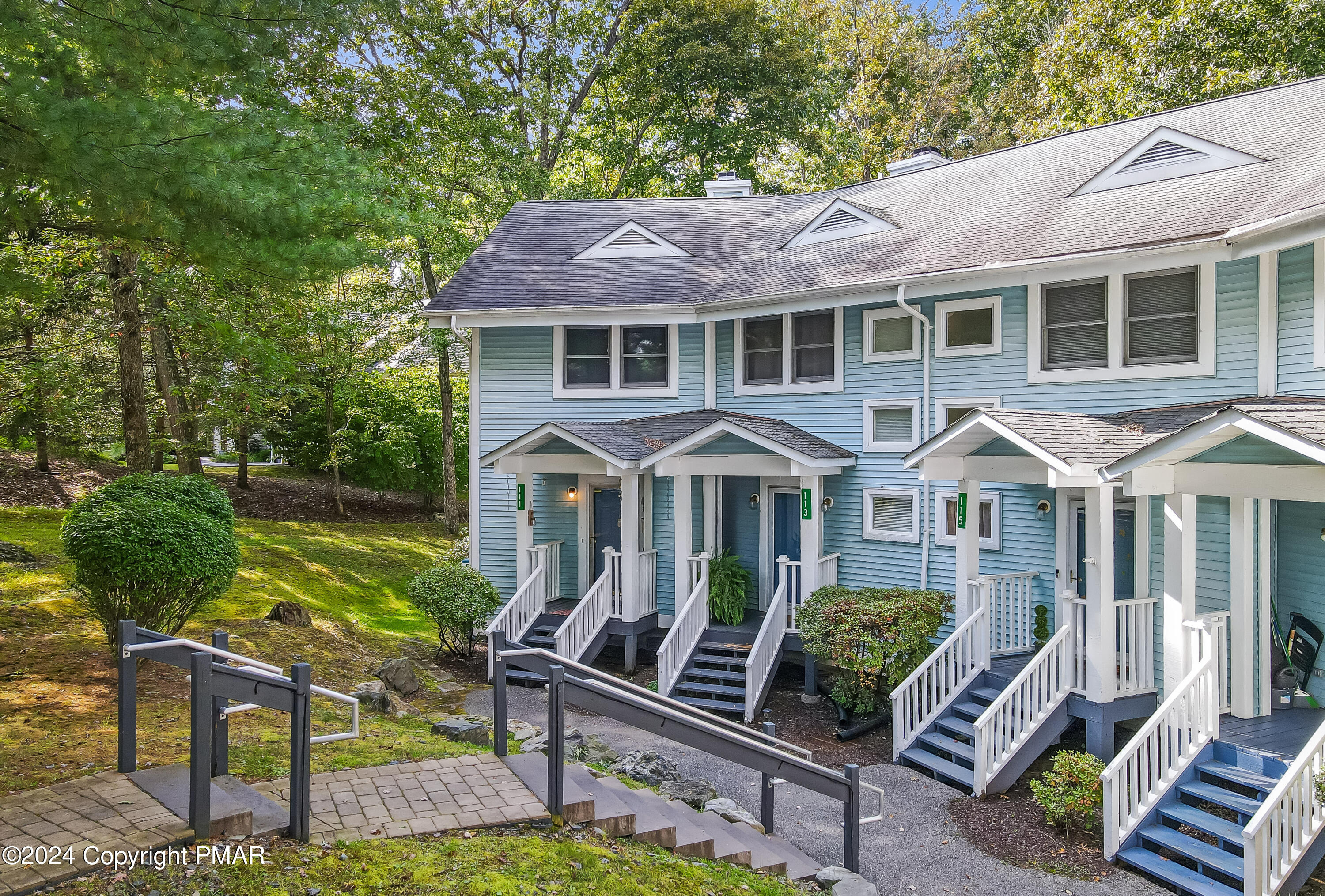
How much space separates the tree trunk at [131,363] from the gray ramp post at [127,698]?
10.1 metres

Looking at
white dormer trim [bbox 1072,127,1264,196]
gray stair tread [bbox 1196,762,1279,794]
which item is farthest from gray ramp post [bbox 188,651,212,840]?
white dormer trim [bbox 1072,127,1264,196]

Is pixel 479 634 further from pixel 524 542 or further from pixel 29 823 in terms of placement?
pixel 29 823

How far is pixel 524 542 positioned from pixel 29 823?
893 cm

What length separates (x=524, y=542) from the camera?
43.5 feet

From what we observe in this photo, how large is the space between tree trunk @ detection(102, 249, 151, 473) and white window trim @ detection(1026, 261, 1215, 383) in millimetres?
13527

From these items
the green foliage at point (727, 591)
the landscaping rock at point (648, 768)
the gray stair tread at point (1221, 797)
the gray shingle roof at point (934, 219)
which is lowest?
the landscaping rock at point (648, 768)

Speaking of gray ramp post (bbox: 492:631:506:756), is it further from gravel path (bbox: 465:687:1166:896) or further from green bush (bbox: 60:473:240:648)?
green bush (bbox: 60:473:240:648)

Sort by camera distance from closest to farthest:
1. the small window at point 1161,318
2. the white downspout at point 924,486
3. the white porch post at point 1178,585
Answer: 1. the white porch post at point 1178,585
2. the small window at point 1161,318
3. the white downspout at point 924,486

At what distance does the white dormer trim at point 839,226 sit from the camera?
13430mm

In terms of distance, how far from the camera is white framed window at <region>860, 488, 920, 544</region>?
11375 mm

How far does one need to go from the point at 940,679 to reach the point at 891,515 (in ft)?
9.11

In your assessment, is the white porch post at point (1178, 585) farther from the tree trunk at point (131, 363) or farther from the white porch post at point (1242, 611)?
the tree trunk at point (131, 363)

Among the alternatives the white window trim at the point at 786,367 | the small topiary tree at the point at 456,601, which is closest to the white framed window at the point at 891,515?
the white window trim at the point at 786,367

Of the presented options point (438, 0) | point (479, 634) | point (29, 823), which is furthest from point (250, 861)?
point (438, 0)
